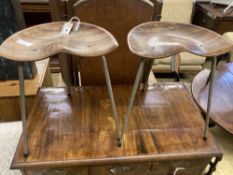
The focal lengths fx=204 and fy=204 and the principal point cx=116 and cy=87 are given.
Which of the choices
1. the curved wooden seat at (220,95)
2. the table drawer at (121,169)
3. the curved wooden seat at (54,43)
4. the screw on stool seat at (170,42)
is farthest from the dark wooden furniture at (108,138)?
the curved wooden seat at (54,43)

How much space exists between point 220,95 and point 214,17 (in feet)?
3.73

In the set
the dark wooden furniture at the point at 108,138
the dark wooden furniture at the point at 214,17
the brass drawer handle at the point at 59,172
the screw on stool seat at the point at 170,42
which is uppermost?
the screw on stool seat at the point at 170,42

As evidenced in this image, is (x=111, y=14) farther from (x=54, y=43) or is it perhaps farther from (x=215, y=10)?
(x=215, y=10)

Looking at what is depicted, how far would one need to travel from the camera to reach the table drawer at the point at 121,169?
947mm

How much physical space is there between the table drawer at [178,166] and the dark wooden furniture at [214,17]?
172cm

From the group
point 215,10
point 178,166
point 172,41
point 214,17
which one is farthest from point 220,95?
point 215,10

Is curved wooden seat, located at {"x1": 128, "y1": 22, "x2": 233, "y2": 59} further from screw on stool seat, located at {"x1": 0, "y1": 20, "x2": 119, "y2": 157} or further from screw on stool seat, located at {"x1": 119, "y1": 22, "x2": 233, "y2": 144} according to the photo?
screw on stool seat, located at {"x1": 0, "y1": 20, "x2": 119, "y2": 157}

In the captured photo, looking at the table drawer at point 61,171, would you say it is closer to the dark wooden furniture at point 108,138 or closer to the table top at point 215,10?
the dark wooden furniture at point 108,138

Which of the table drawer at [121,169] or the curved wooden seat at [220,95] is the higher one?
the curved wooden seat at [220,95]

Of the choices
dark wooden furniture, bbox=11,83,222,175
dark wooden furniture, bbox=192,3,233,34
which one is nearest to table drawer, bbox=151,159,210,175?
dark wooden furniture, bbox=11,83,222,175

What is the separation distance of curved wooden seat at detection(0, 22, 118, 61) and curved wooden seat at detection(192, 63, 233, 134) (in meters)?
0.85

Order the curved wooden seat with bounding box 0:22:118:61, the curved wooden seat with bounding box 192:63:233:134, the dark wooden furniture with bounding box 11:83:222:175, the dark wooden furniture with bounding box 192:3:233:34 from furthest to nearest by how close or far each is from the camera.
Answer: the dark wooden furniture with bounding box 192:3:233:34 → the curved wooden seat with bounding box 192:63:233:134 → the dark wooden furniture with bounding box 11:83:222:175 → the curved wooden seat with bounding box 0:22:118:61

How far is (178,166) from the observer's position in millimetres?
999

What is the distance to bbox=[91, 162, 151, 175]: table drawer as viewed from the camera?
37.3 inches
